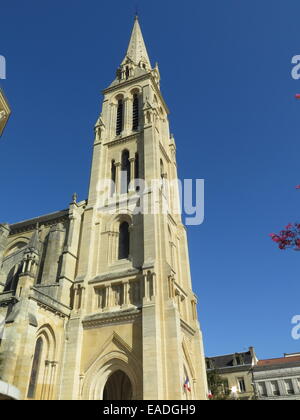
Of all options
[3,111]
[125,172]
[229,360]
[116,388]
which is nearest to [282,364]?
[229,360]

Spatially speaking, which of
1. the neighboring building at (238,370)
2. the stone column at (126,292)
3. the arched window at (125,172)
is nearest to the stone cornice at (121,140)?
the arched window at (125,172)

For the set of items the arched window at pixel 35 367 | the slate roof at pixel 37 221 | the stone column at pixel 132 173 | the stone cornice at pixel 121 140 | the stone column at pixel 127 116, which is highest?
the stone column at pixel 127 116

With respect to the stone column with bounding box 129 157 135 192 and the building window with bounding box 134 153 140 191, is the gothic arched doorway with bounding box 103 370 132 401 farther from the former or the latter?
the building window with bounding box 134 153 140 191

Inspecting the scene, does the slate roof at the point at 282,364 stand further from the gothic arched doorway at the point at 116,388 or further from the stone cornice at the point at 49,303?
the stone cornice at the point at 49,303

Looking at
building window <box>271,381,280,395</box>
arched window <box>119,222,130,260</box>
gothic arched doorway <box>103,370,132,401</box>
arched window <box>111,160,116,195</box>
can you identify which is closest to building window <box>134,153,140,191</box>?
arched window <box>111,160,116,195</box>

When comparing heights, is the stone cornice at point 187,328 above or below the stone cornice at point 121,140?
below

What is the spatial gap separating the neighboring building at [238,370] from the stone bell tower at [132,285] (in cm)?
2154

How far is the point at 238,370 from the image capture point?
42906 mm

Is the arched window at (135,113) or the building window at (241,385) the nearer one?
the arched window at (135,113)

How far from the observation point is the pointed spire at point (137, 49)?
3984 centimetres

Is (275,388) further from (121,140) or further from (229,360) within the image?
(121,140)

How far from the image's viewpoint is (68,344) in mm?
19703
